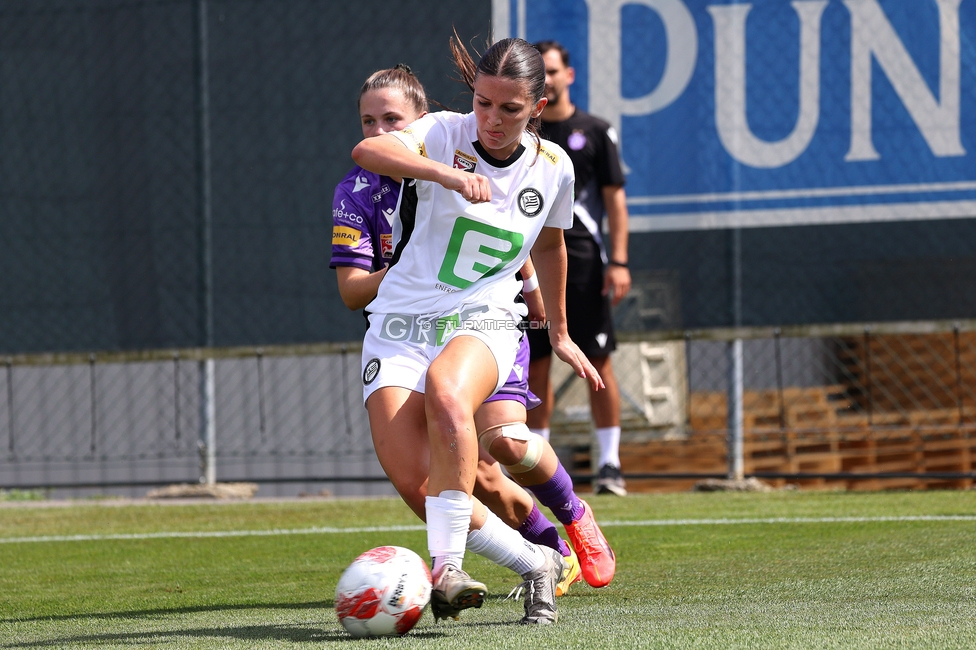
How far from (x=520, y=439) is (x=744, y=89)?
13.3ft

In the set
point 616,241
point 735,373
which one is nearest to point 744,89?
point 616,241

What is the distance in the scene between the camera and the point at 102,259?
7586 millimetres

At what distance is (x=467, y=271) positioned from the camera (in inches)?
132

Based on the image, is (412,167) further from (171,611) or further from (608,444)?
(608,444)

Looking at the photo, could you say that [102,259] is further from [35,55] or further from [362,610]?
[362,610]

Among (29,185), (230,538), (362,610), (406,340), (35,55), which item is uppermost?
(35,55)

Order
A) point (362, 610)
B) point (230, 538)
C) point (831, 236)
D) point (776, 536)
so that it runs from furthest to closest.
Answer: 1. point (831, 236)
2. point (230, 538)
3. point (776, 536)
4. point (362, 610)

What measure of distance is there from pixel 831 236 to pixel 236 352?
3.50 m

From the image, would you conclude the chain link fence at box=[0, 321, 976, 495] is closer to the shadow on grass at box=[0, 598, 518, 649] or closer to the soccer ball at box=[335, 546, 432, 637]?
the shadow on grass at box=[0, 598, 518, 649]

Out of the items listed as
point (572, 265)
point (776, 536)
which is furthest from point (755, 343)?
point (776, 536)

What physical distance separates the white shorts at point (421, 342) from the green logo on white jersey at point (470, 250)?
94mm

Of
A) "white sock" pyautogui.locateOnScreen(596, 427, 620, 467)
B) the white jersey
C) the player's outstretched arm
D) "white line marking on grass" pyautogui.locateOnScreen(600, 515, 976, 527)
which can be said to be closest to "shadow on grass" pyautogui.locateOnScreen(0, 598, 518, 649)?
the white jersey

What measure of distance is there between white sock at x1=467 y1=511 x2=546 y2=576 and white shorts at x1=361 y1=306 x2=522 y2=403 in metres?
0.37

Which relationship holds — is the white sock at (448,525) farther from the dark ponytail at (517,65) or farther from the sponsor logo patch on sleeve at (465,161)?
the dark ponytail at (517,65)
